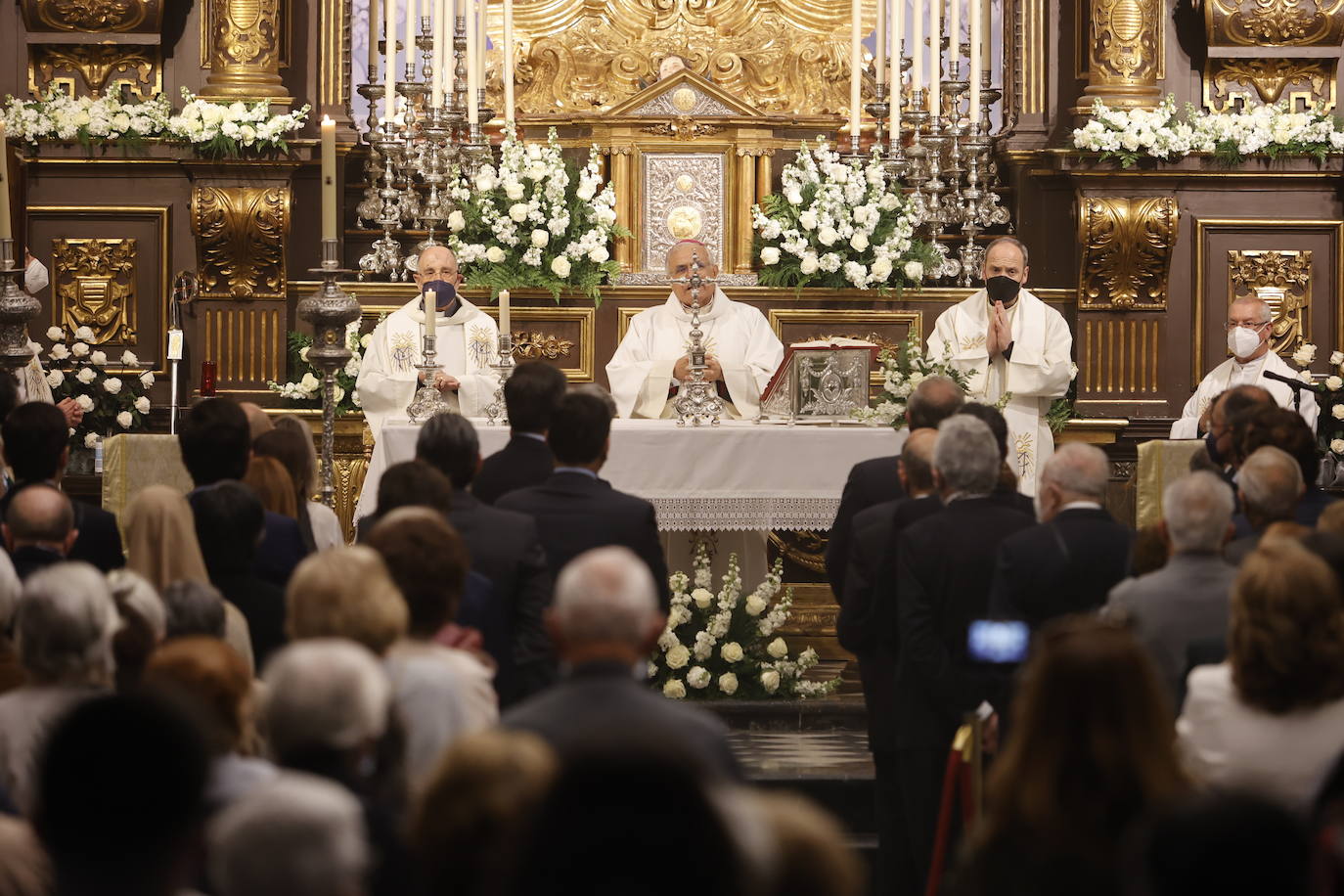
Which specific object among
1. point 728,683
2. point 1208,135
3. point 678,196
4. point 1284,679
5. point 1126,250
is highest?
point 1208,135

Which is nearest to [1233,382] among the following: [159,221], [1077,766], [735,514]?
[735,514]

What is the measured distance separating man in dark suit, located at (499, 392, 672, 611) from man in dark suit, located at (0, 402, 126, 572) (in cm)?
124

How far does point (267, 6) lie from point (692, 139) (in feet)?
8.29

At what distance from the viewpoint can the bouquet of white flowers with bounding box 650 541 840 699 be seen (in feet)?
28.6

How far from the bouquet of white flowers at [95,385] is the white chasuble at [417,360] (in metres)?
1.40

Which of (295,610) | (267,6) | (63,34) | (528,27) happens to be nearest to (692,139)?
(528,27)

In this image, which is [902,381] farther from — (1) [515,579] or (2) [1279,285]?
(1) [515,579]

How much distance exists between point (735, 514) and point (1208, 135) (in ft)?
13.5

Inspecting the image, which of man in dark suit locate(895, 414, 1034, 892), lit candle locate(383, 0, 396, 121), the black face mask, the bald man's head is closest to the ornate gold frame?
lit candle locate(383, 0, 396, 121)

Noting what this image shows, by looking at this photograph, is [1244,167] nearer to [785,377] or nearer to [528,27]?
[785,377]

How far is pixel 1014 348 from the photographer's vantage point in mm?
10781

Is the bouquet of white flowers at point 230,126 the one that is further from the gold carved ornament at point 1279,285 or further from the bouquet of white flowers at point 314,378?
the gold carved ornament at point 1279,285

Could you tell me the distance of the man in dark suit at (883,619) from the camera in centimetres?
629

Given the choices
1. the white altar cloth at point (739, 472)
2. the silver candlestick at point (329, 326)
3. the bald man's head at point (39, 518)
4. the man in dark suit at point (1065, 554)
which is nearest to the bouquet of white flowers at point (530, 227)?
the white altar cloth at point (739, 472)
